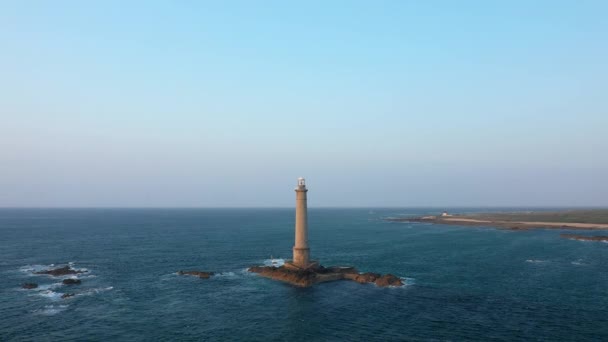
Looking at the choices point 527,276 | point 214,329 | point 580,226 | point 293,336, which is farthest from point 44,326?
point 580,226

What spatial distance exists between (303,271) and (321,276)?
2.63 m

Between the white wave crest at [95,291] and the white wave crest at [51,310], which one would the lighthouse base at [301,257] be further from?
the white wave crest at [51,310]

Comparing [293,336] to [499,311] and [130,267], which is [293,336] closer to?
[499,311]

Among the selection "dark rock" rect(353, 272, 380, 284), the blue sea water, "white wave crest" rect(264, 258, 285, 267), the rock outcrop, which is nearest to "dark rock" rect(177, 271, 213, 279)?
the blue sea water

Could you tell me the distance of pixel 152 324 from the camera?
41.5 meters

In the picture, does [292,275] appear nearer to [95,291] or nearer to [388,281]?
[388,281]

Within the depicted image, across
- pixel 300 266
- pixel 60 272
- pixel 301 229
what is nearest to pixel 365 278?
pixel 300 266

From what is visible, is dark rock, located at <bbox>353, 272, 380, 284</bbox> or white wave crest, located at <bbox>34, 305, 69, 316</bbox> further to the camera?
dark rock, located at <bbox>353, 272, 380, 284</bbox>

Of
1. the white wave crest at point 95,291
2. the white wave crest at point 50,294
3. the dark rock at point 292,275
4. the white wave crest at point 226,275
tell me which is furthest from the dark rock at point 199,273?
the white wave crest at point 50,294

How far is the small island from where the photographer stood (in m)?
58.9

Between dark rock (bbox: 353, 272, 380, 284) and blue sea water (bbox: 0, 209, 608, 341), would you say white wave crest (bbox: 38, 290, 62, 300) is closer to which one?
blue sea water (bbox: 0, 209, 608, 341)

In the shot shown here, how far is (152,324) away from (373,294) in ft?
82.9

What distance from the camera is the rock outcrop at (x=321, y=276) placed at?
5775cm

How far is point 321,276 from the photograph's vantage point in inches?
2340
